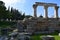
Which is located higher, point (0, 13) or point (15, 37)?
point (0, 13)

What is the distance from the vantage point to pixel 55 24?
113 ft

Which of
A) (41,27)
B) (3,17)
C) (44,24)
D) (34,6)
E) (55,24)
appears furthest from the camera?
(3,17)

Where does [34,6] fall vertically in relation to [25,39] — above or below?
above

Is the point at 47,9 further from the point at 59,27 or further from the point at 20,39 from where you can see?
the point at 20,39

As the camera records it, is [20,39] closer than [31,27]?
Yes

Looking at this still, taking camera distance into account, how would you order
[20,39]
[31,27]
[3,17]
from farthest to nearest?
[3,17]
[31,27]
[20,39]

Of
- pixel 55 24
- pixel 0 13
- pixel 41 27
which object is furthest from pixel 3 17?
pixel 41 27

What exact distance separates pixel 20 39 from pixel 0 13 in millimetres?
39963

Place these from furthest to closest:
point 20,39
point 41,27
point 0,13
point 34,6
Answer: point 0,13, point 34,6, point 41,27, point 20,39

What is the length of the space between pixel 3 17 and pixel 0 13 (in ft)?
13.8

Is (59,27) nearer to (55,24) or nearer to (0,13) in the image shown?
(55,24)

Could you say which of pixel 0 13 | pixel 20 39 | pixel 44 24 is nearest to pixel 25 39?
pixel 20 39

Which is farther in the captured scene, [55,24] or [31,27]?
[55,24]

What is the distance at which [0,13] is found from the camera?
162ft
